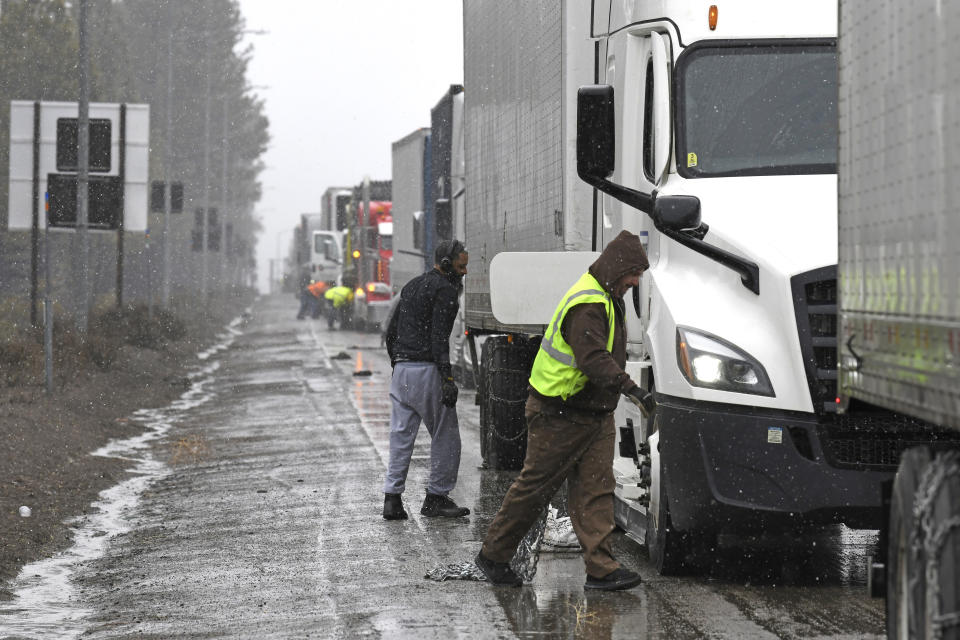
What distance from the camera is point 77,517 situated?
12.0 m

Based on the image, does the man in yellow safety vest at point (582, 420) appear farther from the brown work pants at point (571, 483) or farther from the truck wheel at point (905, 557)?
the truck wheel at point (905, 557)

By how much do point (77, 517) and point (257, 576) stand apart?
3.32 meters

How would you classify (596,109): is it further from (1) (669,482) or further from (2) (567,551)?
(2) (567,551)

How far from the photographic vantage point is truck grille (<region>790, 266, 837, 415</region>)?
790 centimetres

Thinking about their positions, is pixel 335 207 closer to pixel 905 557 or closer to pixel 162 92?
pixel 162 92

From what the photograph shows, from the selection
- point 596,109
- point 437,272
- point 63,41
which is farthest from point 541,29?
point 63,41

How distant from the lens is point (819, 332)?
793cm

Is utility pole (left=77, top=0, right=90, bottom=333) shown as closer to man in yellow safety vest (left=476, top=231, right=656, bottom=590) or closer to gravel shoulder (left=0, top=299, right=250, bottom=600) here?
gravel shoulder (left=0, top=299, right=250, bottom=600)

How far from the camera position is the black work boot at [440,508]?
11344mm

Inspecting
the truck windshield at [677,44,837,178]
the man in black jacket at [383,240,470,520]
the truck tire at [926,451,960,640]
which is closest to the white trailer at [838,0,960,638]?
the truck tire at [926,451,960,640]

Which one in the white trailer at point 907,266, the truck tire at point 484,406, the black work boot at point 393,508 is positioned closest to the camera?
the white trailer at point 907,266

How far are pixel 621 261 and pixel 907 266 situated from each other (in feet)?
10.5

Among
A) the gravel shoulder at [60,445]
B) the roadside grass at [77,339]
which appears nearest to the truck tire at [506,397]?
the gravel shoulder at [60,445]

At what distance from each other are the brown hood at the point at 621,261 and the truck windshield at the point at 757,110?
2.42 ft
